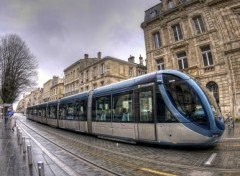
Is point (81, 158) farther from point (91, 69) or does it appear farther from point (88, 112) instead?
point (91, 69)

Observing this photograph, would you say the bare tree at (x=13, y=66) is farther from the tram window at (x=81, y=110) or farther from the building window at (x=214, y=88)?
the building window at (x=214, y=88)

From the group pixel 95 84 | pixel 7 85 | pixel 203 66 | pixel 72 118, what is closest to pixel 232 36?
pixel 203 66

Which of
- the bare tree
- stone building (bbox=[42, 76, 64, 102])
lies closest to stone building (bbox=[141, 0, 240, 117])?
the bare tree

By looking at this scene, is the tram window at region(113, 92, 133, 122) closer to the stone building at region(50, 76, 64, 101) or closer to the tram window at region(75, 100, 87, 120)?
the tram window at region(75, 100, 87, 120)

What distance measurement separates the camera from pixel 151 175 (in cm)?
476

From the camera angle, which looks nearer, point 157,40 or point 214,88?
point 214,88

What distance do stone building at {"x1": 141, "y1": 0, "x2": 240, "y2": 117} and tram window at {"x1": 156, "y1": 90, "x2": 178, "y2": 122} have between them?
12106 millimetres

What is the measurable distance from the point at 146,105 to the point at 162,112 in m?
0.86

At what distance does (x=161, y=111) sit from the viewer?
25.2 feet

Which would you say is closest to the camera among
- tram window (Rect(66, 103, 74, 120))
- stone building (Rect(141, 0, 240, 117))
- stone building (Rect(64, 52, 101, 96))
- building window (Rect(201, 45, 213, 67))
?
tram window (Rect(66, 103, 74, 120))

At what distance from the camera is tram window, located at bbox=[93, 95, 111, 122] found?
34.7 ft

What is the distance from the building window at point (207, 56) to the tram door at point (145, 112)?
43.8 feet

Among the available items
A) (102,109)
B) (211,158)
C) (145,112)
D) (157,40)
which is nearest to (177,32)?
(157,40)

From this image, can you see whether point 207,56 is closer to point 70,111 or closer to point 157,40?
point 157,40
